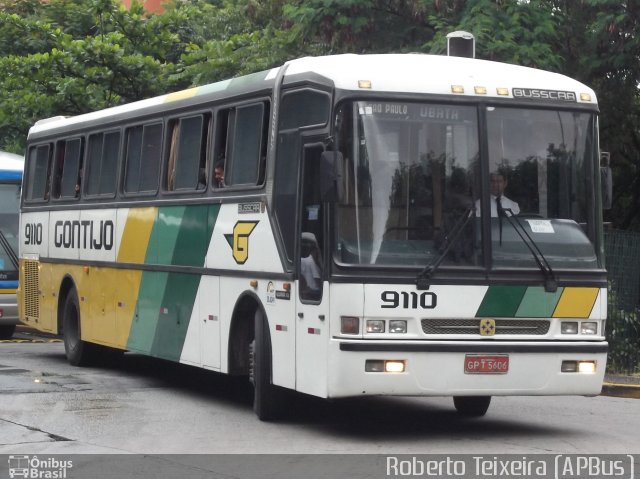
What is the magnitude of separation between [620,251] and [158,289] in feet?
20.9

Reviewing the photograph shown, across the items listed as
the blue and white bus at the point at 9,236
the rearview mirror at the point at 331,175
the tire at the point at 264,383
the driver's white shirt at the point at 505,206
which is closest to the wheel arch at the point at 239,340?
the tire at the point at 264,383

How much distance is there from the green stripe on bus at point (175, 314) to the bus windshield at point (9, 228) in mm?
9104

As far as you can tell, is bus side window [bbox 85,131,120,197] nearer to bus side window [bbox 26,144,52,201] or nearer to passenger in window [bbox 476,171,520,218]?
bus side window [bbox 26,144,52,201]

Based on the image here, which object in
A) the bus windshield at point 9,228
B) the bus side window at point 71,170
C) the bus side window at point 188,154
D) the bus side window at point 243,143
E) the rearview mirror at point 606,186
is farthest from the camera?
the bus windshield at point 9,228

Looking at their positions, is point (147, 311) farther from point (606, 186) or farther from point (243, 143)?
point (606, 186)

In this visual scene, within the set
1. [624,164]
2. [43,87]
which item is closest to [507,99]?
[624,164]

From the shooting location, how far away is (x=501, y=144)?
11109 millimetres

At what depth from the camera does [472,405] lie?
12.8m

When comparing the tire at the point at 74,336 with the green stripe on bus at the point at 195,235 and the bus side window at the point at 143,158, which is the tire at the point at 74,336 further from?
the green stripe on bus at the point at 195,235

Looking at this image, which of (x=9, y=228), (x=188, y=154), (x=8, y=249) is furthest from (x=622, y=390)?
(x=9, y=228)

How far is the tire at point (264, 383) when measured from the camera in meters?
11.9

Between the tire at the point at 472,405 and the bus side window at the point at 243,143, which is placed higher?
the bus side window at the point at 243,143

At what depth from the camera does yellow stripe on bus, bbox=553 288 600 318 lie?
11070 mm

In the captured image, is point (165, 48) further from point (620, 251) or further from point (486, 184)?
point (486, 184)
